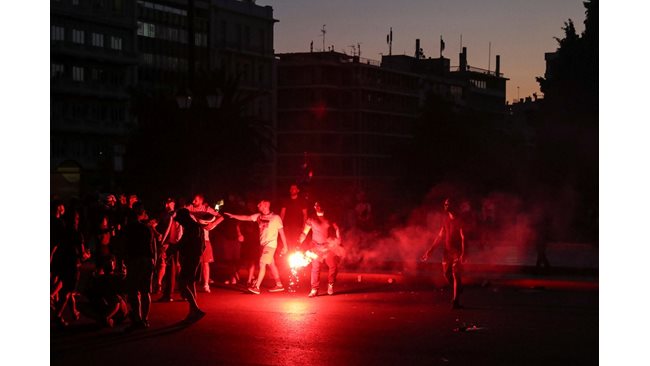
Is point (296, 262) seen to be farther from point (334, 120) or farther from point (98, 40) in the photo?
point (334, 120)

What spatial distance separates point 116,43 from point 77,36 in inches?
207

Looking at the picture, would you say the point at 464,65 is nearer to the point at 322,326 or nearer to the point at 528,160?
the point at 528,160

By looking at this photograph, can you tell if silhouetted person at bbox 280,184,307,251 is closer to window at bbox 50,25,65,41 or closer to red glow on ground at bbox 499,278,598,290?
red glow on ground at bbox 499,278,598,290

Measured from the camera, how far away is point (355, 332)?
56.3 ft

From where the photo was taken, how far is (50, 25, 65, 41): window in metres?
91.2

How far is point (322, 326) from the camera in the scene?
58.2ft

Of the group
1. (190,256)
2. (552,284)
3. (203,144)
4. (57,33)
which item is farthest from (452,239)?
(57,33)

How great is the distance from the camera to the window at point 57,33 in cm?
9119

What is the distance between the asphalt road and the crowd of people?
0.43 m

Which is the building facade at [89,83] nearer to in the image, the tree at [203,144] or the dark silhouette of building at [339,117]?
the tree at [203,144]

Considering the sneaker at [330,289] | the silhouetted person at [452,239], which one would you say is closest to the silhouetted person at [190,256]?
the sneaker at [330,289]

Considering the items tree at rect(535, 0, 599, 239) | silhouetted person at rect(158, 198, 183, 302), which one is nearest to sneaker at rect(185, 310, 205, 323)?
silhouetted person at rect(158, 198, 183, 302)

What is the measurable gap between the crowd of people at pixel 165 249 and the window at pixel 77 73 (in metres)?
63.3

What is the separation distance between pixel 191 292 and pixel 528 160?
116 feet
